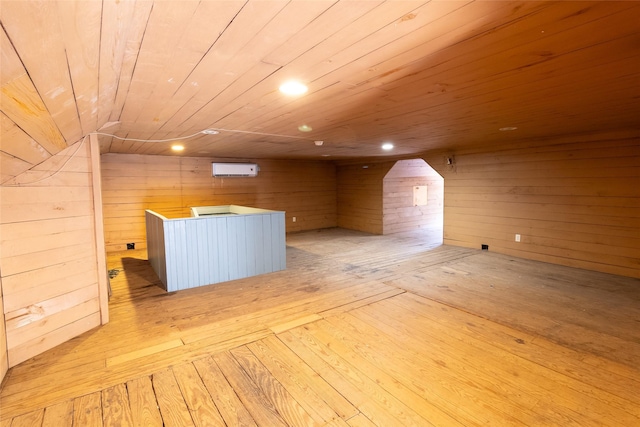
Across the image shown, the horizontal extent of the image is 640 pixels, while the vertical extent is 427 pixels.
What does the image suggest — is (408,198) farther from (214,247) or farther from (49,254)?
(49,254)

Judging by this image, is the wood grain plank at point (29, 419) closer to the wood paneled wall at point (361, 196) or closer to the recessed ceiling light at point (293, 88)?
the recessed ceiling light at point (293, 88)

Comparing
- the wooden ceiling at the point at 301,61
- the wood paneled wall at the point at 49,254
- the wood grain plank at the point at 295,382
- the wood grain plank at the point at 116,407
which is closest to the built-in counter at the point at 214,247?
the wood paneled wall at the point at 49,254

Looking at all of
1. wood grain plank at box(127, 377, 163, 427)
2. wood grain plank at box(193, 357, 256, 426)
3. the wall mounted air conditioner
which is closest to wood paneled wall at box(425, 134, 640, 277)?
the wall mounted air conditioner

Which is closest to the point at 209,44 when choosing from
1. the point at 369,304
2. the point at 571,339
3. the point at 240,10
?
the point at 240,10

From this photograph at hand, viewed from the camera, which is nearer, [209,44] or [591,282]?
[209,44]

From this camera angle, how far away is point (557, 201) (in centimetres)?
484

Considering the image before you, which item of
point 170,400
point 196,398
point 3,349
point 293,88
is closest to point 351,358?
point 196,398

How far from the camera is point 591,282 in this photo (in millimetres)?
3996

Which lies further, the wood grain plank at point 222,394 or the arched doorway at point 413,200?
the arched doorway at point 413,200

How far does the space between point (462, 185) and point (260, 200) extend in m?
4.65

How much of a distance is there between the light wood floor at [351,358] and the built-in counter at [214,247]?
0.81ft

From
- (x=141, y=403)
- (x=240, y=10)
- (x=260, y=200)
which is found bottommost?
(x=141, y=403)

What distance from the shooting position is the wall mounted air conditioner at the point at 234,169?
706cm

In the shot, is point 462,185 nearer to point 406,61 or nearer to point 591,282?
point 591,282
